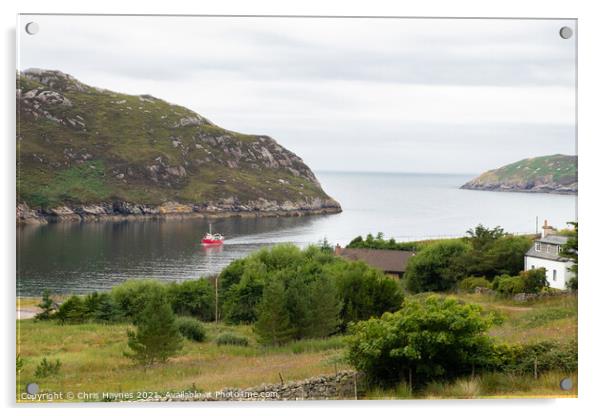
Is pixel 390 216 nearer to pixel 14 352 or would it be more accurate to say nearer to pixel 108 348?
pixel 108 348

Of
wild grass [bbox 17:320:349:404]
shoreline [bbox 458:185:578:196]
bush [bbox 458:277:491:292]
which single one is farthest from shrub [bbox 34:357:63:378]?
Result: shoreline [bbox 458:185:578:196]

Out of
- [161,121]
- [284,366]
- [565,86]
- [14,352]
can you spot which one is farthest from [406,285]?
[14,352]

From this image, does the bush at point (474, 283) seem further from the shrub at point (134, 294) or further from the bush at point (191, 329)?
the shrub at point (134, 294)

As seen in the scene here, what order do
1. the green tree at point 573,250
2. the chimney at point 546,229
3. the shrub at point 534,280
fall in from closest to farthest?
the green tree at point 573,250 < the chimney at point 546,229 < the shrub at point 534,280

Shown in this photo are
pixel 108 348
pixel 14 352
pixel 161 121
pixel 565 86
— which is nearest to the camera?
pixel 14 352

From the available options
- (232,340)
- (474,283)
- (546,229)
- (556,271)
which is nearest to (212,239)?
(232,340)

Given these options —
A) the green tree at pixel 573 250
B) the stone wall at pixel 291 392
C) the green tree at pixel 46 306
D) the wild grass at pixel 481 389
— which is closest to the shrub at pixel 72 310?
the green tree at pixel 46 306
